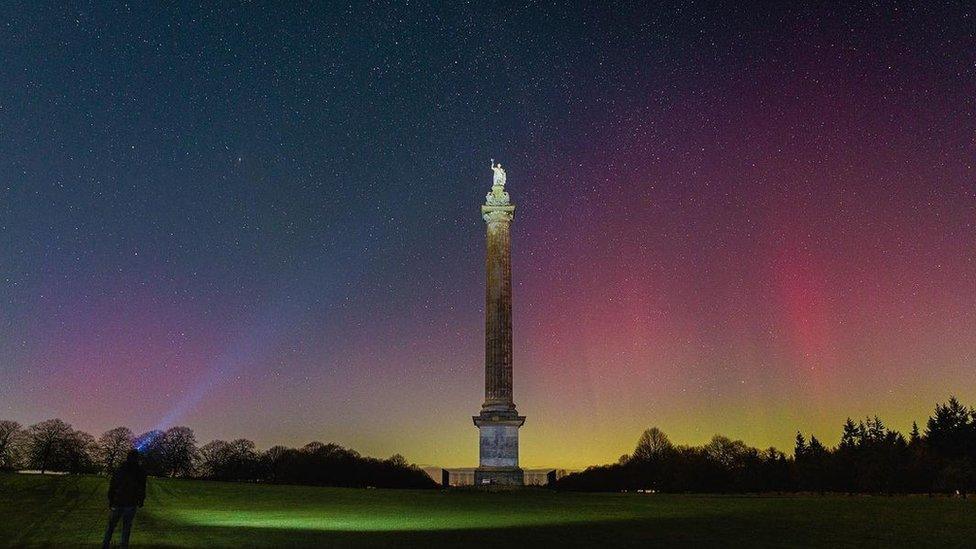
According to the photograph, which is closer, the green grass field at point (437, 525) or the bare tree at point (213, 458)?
the green grass field at point (437, 525)

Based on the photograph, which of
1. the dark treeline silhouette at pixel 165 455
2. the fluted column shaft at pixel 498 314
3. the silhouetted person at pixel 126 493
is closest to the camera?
the silhouetted person at pixel 126 493

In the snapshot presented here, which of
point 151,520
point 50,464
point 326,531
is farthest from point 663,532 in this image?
point 50,464

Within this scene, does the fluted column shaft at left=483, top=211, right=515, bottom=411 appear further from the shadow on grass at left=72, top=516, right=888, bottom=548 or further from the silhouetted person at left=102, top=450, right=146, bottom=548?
the silhouetted person at left=102, top=450, right=146, bottom=548

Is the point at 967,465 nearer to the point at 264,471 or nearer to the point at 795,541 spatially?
the point at 795,541

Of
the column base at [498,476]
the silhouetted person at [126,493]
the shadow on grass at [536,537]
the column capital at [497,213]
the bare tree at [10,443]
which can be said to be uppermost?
the column capital at [497,213]

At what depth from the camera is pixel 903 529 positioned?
2294 centimetres

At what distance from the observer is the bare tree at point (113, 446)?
104125 mm

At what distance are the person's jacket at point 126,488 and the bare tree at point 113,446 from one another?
97994 millimetres

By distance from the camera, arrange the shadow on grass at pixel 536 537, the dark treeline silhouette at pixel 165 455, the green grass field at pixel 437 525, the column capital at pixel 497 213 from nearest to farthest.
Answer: the shadow on grass at pixel 536 537 → the green grass field at pixel 437 525 → the column capital at pixel 497 213 → the dark treeline silhouette at pixel 165 455

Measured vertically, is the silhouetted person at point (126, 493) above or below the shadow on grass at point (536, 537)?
above

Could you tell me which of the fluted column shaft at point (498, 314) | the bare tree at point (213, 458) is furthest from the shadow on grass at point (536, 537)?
the bare tree at point (213, 458)

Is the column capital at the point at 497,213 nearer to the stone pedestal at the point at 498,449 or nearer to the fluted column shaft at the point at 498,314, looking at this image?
the fluted column shaft at the point at 498,314

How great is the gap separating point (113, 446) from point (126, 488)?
341 ft

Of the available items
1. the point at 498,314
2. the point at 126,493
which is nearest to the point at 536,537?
the point at 126,493
